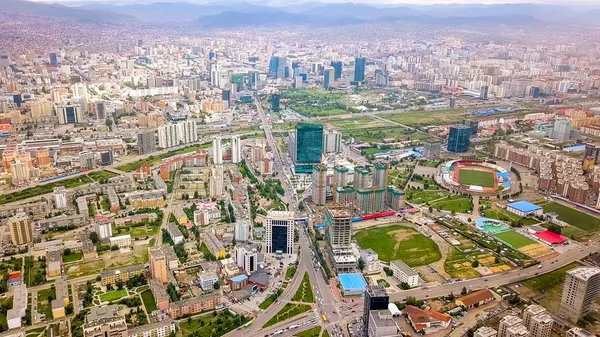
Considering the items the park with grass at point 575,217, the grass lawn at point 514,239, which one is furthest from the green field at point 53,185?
the park with grass at point 575,217

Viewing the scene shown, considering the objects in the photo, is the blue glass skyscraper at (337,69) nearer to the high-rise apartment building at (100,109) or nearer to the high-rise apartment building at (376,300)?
the high-rise apartment building at (100,109)

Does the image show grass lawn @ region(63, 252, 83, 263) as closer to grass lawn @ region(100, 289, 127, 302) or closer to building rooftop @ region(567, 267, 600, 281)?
grass lawn @ region(100, 289, 127, 302)

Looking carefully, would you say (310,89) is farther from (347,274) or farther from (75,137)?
(347,274)

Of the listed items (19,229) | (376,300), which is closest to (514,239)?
(376,300)

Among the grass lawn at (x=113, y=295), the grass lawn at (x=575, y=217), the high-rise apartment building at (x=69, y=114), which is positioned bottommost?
the grass lawn at (x=113, y=295)

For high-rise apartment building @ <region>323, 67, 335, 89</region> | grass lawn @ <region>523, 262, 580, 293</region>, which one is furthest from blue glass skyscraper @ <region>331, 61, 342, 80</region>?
grass lawn @ <region>523, 262, 580, 293</region>

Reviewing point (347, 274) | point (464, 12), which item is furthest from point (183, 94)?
point (464, 12)
